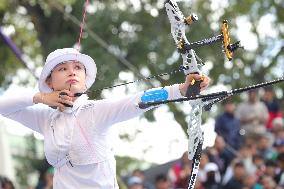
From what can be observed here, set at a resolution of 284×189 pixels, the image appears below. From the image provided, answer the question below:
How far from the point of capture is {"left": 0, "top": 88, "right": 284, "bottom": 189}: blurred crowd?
8.59 m

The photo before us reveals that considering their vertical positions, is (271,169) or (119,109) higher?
(271,169)

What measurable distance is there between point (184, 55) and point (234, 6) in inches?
466

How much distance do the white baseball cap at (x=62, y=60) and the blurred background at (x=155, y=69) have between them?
2.70 meters

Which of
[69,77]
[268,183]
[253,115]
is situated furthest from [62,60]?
[253,115]

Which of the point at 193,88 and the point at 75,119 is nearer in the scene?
the point at 193,88

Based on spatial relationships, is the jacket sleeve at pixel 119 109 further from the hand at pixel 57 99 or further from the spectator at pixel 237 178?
the spectator at pixel 237 178

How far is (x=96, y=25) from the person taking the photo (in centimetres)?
1274

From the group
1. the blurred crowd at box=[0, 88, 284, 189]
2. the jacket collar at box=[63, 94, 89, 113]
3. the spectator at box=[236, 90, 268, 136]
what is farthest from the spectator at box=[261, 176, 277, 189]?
the jacket collar at box=[63, 94, 89, 113]

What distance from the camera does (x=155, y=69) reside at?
44.9ft

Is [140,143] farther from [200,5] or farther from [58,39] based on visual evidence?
[58,39]

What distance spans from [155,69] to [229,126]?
4043mm

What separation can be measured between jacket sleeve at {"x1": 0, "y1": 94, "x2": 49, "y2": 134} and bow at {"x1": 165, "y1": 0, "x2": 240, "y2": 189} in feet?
3.36

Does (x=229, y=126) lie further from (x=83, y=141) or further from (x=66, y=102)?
(x=66, y=102)

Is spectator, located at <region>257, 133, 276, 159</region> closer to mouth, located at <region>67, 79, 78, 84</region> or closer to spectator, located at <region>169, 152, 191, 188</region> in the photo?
spectator, located at <region>169, 152, 191, 188</region>
